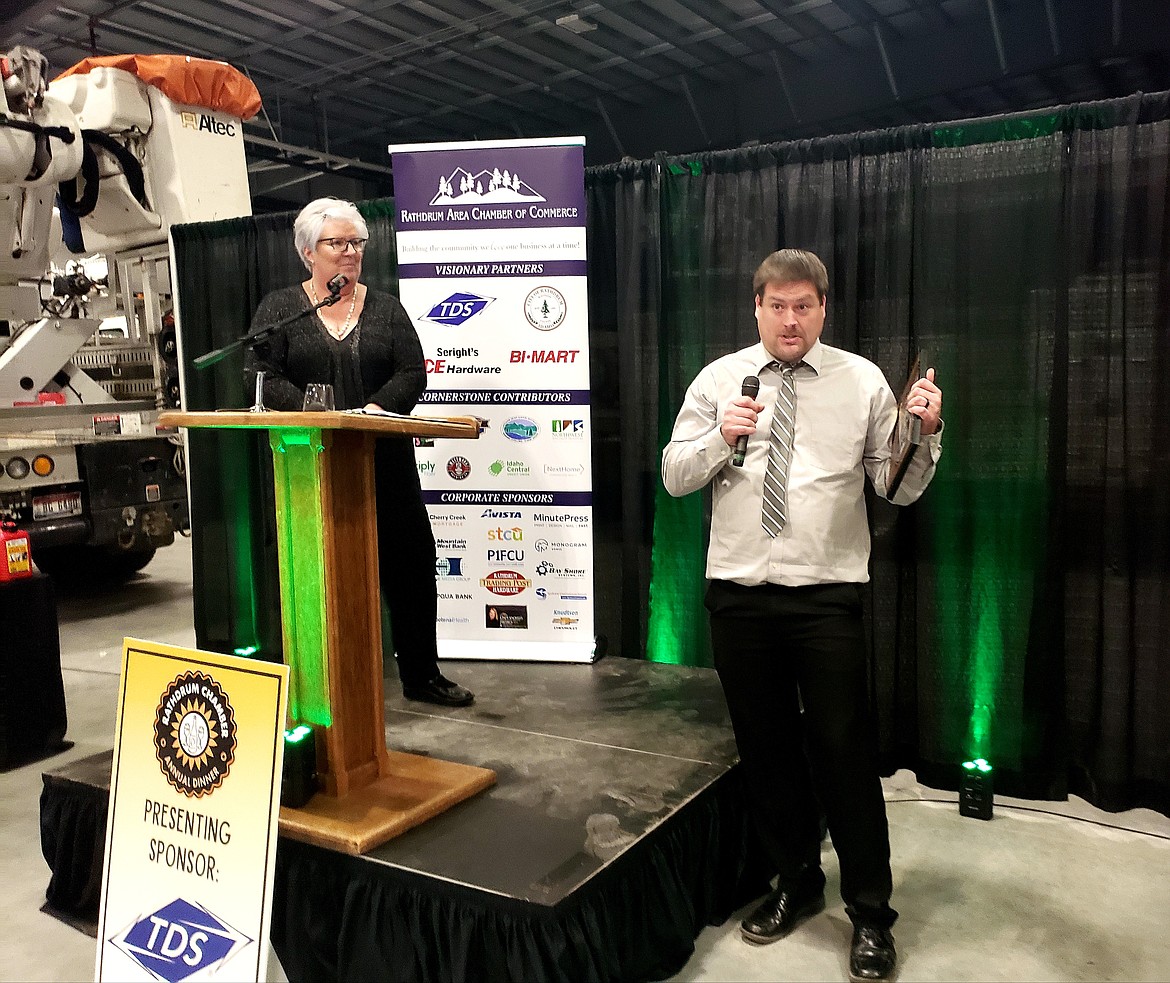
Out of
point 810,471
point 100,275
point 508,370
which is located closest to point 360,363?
point 508,370

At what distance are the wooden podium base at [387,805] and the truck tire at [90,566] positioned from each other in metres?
4.69

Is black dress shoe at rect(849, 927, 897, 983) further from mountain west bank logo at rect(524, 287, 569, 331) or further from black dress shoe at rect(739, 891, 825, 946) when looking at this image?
mountain west bank logo at rect(524, 287, 569, 331)

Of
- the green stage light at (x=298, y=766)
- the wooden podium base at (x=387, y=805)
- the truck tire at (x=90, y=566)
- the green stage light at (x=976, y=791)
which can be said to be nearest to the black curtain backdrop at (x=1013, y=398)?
the green stage light at (x=976, y=791)

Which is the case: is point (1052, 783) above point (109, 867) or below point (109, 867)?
below

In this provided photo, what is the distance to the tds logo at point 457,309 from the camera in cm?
346

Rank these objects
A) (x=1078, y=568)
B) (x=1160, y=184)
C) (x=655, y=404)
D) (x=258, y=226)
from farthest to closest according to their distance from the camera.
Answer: (x=258, y=226), (x=655, y=404), (x=1078, y=568), (x=1160, y=184)

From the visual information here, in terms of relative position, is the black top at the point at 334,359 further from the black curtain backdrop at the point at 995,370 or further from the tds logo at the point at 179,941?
the tds logo at the point at 179,941

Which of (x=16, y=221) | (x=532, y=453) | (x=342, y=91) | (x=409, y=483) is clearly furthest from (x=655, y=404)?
(x=342, y=91)

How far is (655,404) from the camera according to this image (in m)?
3.45

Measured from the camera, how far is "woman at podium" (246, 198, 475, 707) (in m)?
2.47

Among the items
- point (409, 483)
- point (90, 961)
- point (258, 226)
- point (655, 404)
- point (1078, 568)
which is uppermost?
point (258, 226)

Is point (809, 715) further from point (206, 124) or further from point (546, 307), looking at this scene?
point (206, 124)

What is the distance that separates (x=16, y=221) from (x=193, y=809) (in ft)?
12.3

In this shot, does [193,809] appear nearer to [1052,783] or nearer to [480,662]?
[480,662]
